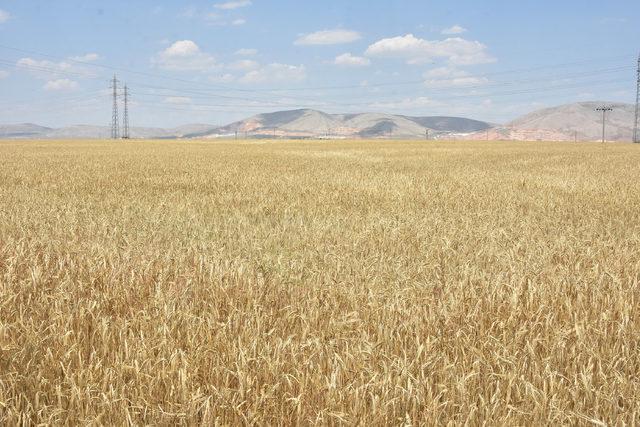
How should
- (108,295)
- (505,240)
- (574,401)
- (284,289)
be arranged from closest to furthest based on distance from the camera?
(574,401), (108,295), (284,289), (505,240)

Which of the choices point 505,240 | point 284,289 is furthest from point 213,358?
point 505,240

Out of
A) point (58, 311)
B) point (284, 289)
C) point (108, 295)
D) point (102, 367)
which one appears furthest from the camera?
point (284, 289)

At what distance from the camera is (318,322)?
3.69 meters

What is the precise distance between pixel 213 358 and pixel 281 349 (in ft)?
1.29

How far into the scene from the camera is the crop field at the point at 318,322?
2.44 m

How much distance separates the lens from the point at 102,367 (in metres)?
2.85

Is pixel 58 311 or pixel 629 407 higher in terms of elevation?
pixel 58 311

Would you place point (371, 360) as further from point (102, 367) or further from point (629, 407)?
point (102, 367)

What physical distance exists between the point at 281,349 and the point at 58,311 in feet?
5.21

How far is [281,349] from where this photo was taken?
119 inches

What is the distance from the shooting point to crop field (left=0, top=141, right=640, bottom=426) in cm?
244

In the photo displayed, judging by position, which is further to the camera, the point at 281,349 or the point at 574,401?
the point at 281,349

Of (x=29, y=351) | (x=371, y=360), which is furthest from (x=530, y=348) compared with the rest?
(x=29, y=351)

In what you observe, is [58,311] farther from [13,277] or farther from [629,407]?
[629,407]
